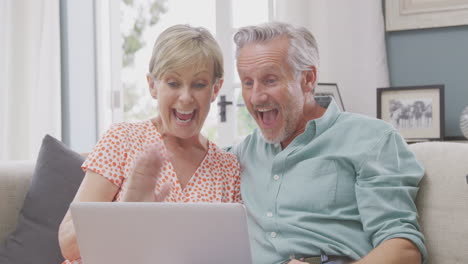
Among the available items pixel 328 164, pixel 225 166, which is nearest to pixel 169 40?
pixel 225 166

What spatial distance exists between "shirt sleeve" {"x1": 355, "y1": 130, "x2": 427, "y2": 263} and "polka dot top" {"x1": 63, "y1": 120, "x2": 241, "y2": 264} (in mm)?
378

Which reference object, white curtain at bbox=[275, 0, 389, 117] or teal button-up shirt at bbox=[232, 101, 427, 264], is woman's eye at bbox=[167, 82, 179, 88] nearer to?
teal button-up shirt at bbox=[232, 101, 427, 264]

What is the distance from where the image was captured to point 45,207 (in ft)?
6.04

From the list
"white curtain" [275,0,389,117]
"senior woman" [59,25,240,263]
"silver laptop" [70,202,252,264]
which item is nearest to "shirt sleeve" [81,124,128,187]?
"senior woman" [59,25,240,263]

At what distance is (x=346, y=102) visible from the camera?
306 cm

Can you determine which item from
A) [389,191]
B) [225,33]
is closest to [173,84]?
[389,191]

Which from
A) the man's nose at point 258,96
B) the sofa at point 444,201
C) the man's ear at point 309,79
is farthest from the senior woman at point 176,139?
the sofa at point 444,201

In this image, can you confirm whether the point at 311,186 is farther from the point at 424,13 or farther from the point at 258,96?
the point at 424,13

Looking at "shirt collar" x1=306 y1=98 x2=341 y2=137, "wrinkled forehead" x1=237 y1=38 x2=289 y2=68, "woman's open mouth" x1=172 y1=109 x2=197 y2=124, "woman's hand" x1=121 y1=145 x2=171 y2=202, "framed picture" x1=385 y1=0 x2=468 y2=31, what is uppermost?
"framed picture" x1=385 y1=0 x2=468 y2=31

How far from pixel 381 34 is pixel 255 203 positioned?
71.0 inches

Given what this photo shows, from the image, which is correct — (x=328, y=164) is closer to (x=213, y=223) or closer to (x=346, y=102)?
(x=213, y=223)

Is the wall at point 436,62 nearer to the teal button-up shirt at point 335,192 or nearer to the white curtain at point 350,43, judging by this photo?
the white curtain at point 350,43

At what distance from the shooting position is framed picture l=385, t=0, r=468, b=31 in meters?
2.90

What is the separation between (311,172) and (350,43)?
176 centimetres
